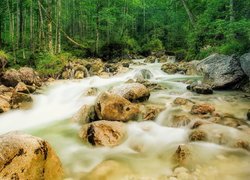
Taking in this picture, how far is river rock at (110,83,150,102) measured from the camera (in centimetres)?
1045

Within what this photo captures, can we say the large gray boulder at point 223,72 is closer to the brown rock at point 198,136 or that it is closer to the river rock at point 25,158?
the brown rock at point 198,136

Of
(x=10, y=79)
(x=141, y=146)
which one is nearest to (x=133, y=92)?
(x=141, y=146)

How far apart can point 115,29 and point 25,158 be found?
3038 centimetres

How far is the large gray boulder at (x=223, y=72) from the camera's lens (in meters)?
12.8

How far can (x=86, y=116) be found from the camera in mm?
9117

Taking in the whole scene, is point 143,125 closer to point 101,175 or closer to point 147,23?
point 101,175

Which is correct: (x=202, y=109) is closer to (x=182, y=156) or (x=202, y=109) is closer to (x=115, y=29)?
(x=182, y=156)

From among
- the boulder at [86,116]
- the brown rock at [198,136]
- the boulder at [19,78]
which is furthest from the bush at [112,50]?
the brown rock at [198,136]

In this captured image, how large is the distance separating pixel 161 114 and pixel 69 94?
586cm

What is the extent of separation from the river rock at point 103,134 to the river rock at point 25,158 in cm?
193

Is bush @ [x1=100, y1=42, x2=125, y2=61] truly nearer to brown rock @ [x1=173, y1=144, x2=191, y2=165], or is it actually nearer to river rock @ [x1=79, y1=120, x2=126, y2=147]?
river rock @ [x1=79, y1=120, x2=126, y2=147]

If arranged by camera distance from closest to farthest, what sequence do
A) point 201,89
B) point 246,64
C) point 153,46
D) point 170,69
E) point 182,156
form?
point 182,156
point 246,64
point 201,89
point 170,69
point 153,46

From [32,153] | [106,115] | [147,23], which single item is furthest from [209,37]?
[147,23]

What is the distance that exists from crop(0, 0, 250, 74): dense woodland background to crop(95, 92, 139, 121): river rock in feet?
21.3
